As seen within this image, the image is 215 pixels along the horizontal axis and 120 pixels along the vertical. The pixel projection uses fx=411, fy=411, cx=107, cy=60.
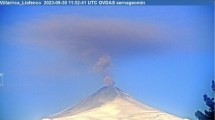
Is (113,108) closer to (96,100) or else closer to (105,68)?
(96,100)

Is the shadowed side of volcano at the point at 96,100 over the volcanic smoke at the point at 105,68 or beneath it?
beneath

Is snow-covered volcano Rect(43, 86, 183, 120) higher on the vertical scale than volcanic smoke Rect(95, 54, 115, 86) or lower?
lower

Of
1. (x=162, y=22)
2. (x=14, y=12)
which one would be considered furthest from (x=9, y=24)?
(x=162, y=22)

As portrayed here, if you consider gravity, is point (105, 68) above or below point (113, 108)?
above

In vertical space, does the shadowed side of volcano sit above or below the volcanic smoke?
below

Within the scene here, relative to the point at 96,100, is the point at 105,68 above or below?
above

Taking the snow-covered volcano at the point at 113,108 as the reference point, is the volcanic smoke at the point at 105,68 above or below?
above

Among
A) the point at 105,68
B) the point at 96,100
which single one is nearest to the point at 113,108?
the point at 96,100

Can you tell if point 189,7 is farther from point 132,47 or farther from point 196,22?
point 132,47
